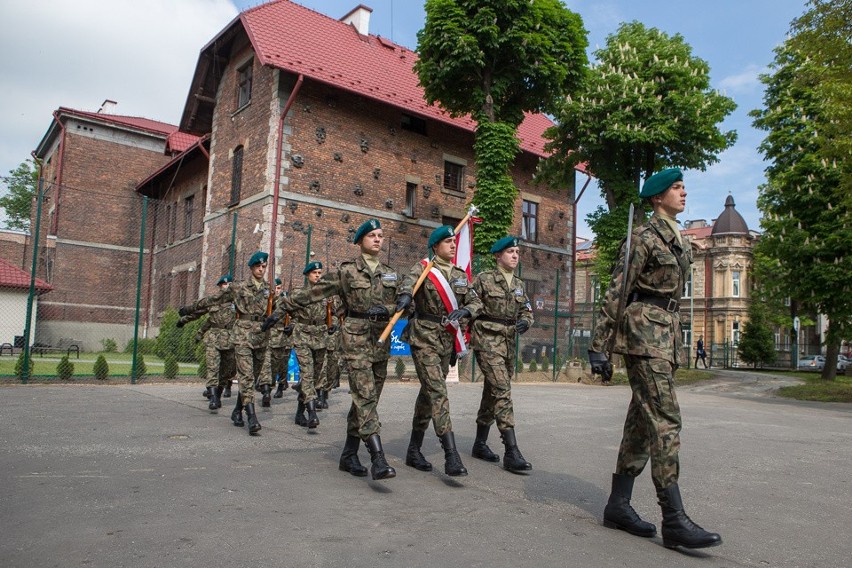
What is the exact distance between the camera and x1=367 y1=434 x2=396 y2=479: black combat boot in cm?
523

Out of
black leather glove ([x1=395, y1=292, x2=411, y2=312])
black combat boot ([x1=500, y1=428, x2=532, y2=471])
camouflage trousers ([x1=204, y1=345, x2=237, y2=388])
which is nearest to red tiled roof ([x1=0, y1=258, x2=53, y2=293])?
camouflage trousers ([x1=204, y1=345, x2=237, y2=388])

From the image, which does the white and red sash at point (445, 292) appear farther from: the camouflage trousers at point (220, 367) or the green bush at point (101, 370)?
the green bush at point (101, 370)

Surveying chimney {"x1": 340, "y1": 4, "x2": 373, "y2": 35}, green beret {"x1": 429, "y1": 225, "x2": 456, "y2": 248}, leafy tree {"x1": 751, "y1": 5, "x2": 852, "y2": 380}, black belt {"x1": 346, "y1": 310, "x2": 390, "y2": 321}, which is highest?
chimney {"x1": 340, "y1": 4, "x2": 373, "y2": 35}

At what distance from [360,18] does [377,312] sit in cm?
2648

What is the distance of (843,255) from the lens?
22.8m

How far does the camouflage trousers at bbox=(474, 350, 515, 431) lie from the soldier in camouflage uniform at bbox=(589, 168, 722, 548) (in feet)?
5.85

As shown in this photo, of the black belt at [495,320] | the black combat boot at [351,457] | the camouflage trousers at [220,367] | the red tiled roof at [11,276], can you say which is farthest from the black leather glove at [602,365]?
the red tiled roof at [11,276]

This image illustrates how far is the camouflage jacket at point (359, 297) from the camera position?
230 inches

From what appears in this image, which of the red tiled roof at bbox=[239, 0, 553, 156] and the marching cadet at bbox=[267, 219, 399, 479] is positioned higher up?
the red tiled roof at bbox=[239, 0, 553, 156]

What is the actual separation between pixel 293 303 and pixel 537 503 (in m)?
2.87

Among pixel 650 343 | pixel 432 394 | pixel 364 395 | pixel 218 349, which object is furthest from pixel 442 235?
pixel 218 349

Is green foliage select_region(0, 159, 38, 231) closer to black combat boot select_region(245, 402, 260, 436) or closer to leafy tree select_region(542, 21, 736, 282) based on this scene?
black combat boot select_region(245, 402, 260, 436)

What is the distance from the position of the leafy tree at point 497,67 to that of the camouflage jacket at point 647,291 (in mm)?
17700

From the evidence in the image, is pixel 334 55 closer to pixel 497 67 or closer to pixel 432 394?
pixel 497 67
